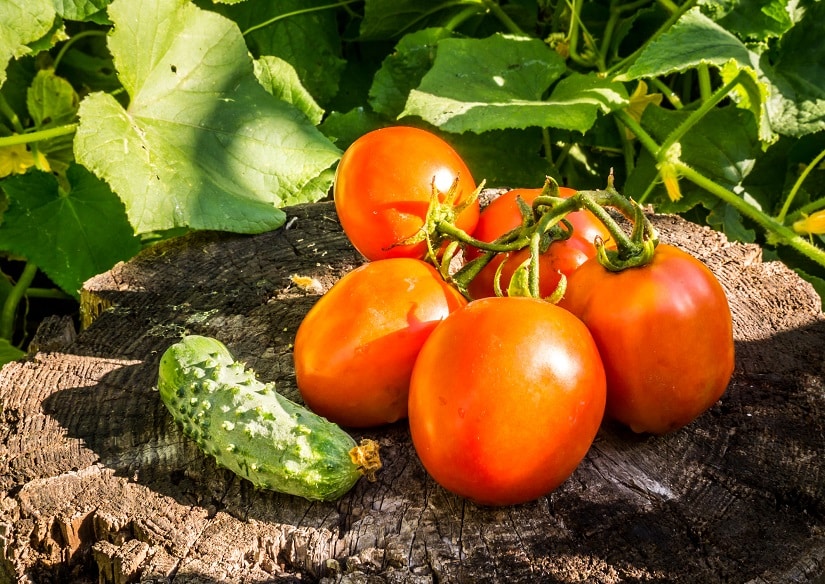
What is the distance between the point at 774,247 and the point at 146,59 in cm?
216

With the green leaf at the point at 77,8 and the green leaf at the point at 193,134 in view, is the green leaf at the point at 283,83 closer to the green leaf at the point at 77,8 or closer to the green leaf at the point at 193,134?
the green leaf at the point at 193,134

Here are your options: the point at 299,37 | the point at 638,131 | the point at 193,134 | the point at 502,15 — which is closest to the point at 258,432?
the point at 193,134

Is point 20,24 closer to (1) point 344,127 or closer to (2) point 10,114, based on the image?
(2) point 10,114

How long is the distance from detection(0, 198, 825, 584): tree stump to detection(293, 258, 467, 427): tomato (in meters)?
0.11

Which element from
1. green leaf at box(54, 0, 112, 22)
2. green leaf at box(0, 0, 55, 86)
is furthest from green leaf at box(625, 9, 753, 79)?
green leaf at box(0, 0, 55, 86)

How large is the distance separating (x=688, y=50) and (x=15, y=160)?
2.21 meters

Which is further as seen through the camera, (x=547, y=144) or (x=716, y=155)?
(x=547, y=144)

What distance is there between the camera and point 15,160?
124 inches

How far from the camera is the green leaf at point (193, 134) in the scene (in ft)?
7.70

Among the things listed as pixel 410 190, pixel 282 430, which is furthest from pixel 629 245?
pixel 282 430

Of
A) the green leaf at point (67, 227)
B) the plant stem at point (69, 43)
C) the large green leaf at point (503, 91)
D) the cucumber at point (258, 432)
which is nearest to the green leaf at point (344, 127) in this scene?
the large green leaf at point (503, 91)

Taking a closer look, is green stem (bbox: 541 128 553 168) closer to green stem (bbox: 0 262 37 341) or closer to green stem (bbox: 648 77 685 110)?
green stem (bbox: 648 77 685 110)

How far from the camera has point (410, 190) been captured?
1.92m

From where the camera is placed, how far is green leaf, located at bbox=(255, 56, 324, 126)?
121 inches
